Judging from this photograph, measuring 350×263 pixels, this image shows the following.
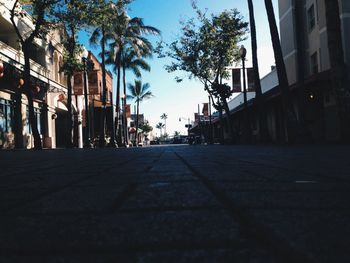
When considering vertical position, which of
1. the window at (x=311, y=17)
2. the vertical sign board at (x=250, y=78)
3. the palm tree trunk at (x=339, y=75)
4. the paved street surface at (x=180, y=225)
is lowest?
the paved street surface at (x=180, y=225)

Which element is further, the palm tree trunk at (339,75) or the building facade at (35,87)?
the building facade at (35,87)

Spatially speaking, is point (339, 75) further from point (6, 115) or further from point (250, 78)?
point (6, 115)

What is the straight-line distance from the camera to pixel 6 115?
26.2 metres

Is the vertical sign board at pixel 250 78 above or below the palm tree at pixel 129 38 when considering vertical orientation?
below

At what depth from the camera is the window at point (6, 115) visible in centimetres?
2550

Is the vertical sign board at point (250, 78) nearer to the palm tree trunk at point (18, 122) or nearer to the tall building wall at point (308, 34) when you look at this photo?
the tall building wall at point (308, 34)

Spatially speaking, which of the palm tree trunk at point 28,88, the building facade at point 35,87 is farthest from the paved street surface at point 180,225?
the palm tree trunk at point 28,88

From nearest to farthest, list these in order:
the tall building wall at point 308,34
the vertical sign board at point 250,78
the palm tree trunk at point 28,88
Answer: the palm tree trunk at point 28,88
the tall building wall at point 308,34
the vertical sign board at point 250,78

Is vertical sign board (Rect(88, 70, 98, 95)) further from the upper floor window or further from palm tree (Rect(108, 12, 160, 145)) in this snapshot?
the upper floor window

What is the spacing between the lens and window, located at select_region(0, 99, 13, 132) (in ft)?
83.7

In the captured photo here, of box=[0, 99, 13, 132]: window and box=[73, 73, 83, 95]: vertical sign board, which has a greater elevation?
box=[73, 73, 83, 95]: vertical sign board

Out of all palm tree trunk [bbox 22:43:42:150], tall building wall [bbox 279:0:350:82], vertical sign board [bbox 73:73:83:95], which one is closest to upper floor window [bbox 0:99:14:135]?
palm tree trunk [bbox 22:43:42:150]

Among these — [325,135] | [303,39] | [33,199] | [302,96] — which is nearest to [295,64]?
[303,39]

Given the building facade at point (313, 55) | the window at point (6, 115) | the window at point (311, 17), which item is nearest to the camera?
the building facade at point (313, 55)
